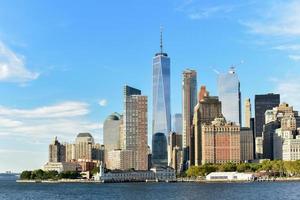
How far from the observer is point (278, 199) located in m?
126

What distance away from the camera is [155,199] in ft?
443

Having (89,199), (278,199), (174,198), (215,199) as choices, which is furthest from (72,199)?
(278,199)

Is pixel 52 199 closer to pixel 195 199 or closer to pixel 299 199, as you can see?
pixel 195 199

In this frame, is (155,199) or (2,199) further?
(2,199)

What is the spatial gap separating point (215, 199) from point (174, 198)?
11470 mm

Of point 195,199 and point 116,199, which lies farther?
point 116,199

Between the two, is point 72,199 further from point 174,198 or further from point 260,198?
point 260,198

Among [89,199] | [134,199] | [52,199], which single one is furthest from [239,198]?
[52,199]

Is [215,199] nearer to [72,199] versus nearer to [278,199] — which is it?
[278,199]

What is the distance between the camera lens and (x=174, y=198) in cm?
13712

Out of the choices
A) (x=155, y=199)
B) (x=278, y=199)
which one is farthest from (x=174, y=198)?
(x=278, y=199)

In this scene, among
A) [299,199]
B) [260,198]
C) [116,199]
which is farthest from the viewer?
[116,199]

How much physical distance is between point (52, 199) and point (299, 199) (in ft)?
185

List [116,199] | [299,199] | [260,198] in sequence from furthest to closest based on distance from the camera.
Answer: [116,199] < [260,198] < [299,199]
